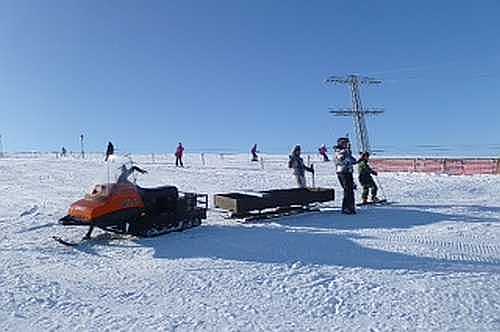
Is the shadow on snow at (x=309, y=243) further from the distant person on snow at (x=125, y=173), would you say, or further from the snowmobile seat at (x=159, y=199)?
the distant person on snow at (x=125, y=173)

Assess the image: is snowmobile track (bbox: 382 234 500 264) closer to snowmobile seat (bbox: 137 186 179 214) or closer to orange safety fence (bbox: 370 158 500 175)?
snowmobile seat (bbox: 137 186 179 214)

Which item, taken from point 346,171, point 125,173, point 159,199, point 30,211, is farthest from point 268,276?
point 30,211

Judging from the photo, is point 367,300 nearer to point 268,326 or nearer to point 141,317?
point 268,326

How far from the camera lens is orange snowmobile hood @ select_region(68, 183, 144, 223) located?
10.6 metres

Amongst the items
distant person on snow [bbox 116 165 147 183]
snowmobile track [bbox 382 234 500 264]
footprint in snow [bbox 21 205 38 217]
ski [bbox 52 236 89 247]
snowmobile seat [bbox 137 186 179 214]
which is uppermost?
distant person on snow [bbox 116 165 147 183]

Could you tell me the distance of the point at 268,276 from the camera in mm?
7906

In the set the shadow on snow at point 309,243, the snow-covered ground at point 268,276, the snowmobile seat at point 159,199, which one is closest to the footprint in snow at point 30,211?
the snow-covered ground at point 268,276

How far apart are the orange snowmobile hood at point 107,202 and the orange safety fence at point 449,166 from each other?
1923 cm

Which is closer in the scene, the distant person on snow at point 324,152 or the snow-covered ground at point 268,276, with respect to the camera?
the snow-covered ground at point 268,276

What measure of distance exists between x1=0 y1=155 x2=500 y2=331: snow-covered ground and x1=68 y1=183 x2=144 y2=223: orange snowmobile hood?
25.2 inches

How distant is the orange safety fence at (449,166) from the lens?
25.9 m

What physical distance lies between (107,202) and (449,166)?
67.7ft

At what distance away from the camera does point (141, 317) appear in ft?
21.0

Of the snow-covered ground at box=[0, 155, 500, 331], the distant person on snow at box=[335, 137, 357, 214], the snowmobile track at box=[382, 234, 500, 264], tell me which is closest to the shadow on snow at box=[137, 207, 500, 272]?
the snow-covered ground at box=[0, 155, 500, 331]
